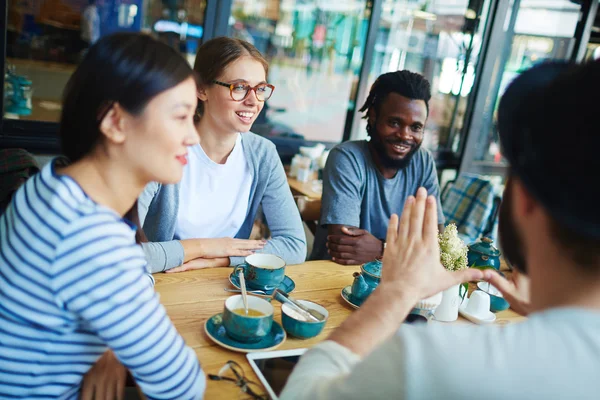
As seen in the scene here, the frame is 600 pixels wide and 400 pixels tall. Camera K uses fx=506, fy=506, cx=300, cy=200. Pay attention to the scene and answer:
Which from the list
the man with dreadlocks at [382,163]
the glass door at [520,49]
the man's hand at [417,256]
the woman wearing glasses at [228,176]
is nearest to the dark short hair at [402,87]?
the man with dreadlocks at [382,163]

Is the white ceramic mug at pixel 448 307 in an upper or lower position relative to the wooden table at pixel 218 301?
upper

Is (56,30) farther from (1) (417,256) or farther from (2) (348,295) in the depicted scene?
(1) (417,256)

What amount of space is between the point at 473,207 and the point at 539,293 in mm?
2741

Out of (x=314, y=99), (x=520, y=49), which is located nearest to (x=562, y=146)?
(x=520, y=49)

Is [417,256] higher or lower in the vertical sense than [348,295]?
higher

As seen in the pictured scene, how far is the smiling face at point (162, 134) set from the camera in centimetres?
100

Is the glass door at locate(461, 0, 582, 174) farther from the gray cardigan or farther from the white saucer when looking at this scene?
the white saucer

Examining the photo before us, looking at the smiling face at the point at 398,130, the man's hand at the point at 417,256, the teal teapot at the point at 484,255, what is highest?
the smiling face at the point at 398,130

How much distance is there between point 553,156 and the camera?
24.9 inches

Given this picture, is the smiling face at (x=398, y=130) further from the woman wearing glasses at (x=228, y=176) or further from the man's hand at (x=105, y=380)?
the man's hand at (x=105, y=380)

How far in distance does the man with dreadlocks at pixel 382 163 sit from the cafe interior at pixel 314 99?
434 millimetres

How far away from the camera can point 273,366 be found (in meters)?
1.13

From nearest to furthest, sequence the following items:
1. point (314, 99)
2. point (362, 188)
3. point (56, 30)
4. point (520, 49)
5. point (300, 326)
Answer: point (300, 326), point (362, 188), point (56, 30), point (520, 49), point (314, 99)

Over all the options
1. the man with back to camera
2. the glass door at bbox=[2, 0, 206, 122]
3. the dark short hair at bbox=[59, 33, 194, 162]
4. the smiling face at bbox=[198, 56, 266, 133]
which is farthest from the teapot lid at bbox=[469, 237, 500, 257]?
the glass door at bbox=[2, 0, 206, 122]
